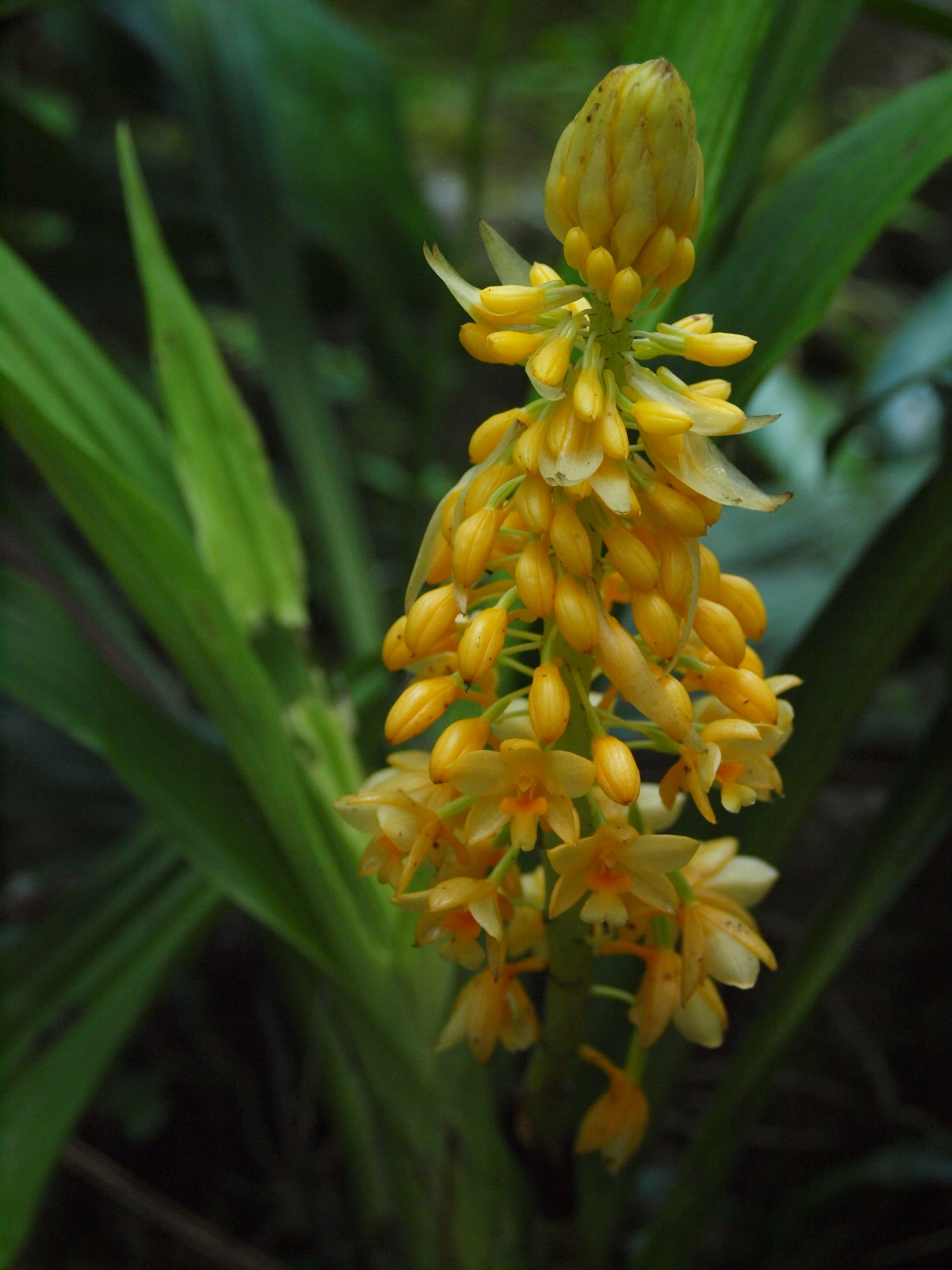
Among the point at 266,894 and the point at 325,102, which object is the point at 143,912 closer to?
the point at 266,894

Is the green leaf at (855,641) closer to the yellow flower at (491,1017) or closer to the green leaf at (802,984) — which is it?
the green leaf at (802,984)

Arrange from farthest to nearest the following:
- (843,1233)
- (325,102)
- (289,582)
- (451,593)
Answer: (325,102)
(843,1233)
(289,582)
(451,593)

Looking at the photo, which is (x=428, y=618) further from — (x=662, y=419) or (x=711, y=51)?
(x=711, y=51)

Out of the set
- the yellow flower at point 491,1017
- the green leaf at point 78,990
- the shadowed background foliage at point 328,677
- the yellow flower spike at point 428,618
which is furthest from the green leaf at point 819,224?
the green leaf at point 78,990

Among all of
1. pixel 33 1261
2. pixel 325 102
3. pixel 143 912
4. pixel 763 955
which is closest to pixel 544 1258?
pixel 763 955

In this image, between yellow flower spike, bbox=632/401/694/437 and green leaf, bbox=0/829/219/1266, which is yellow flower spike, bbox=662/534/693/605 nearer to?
yellow flower spike, bbox=632/401/694/437

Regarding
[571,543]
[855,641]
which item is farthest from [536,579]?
[855,641]
